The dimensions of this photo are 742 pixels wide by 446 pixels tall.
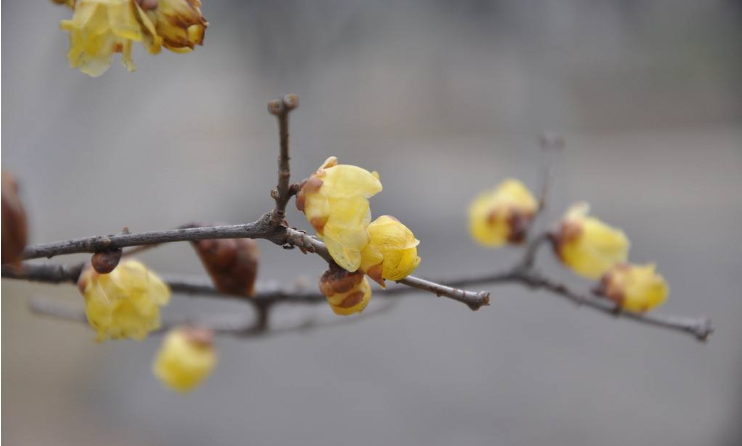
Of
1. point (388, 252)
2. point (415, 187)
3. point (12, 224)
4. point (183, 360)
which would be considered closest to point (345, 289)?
point (388, 252)

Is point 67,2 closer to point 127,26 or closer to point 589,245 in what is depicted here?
point 127,26

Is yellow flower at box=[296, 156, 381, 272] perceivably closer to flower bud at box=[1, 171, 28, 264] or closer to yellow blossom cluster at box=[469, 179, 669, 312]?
flower bud at box=[1, 171, 28, 264]

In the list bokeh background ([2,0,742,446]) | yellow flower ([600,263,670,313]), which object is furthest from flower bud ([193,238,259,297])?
bokeh background ([2,0,742,446])

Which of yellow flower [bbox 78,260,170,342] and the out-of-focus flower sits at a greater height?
the out-of-focus flower

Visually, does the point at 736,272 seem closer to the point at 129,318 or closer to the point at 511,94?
the point at 129,318

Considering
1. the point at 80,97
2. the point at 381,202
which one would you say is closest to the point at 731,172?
the point at 381,202

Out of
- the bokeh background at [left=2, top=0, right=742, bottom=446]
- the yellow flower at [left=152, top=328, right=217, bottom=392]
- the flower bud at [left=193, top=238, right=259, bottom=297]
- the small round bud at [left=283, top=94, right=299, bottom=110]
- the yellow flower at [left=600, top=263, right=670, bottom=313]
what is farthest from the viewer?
the bokeh background at [left=2, top=0, right=742, bottom=446]
